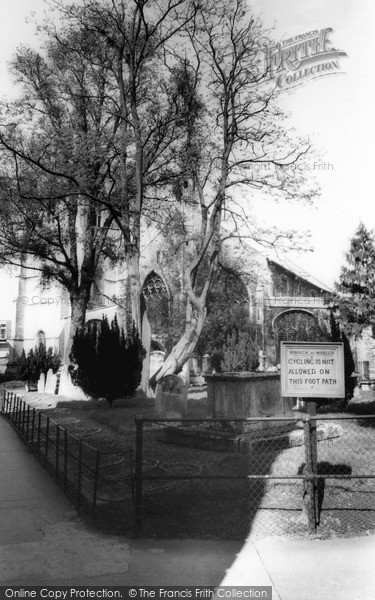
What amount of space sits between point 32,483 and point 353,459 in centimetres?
476

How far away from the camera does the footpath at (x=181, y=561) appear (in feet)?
12.0

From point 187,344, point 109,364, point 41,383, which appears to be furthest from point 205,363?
point 109,364

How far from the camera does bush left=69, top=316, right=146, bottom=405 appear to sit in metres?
15.5

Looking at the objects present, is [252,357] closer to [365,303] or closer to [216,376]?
[365,303]

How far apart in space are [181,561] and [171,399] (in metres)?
8.27

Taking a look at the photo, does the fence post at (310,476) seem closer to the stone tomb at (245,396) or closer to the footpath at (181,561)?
the footpath at (181,561)

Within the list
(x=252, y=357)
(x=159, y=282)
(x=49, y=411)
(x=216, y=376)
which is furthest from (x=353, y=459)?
(x=159, y=282)

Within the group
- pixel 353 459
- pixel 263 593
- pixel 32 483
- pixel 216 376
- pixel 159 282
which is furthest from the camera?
pixel 159 282

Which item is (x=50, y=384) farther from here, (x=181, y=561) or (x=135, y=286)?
(x=181, y=561)

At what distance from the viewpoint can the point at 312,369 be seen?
5.41 meters

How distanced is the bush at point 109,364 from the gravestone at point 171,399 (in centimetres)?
307

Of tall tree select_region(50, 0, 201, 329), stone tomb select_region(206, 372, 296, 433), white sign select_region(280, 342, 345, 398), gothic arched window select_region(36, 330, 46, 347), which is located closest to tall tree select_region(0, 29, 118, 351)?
tall tree select_region(50, 0, 201, 329)

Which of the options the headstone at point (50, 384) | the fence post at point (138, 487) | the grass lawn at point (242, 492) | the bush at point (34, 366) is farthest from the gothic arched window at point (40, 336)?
the fence post at point (138, 487)

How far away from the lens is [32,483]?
6734 millimetres
